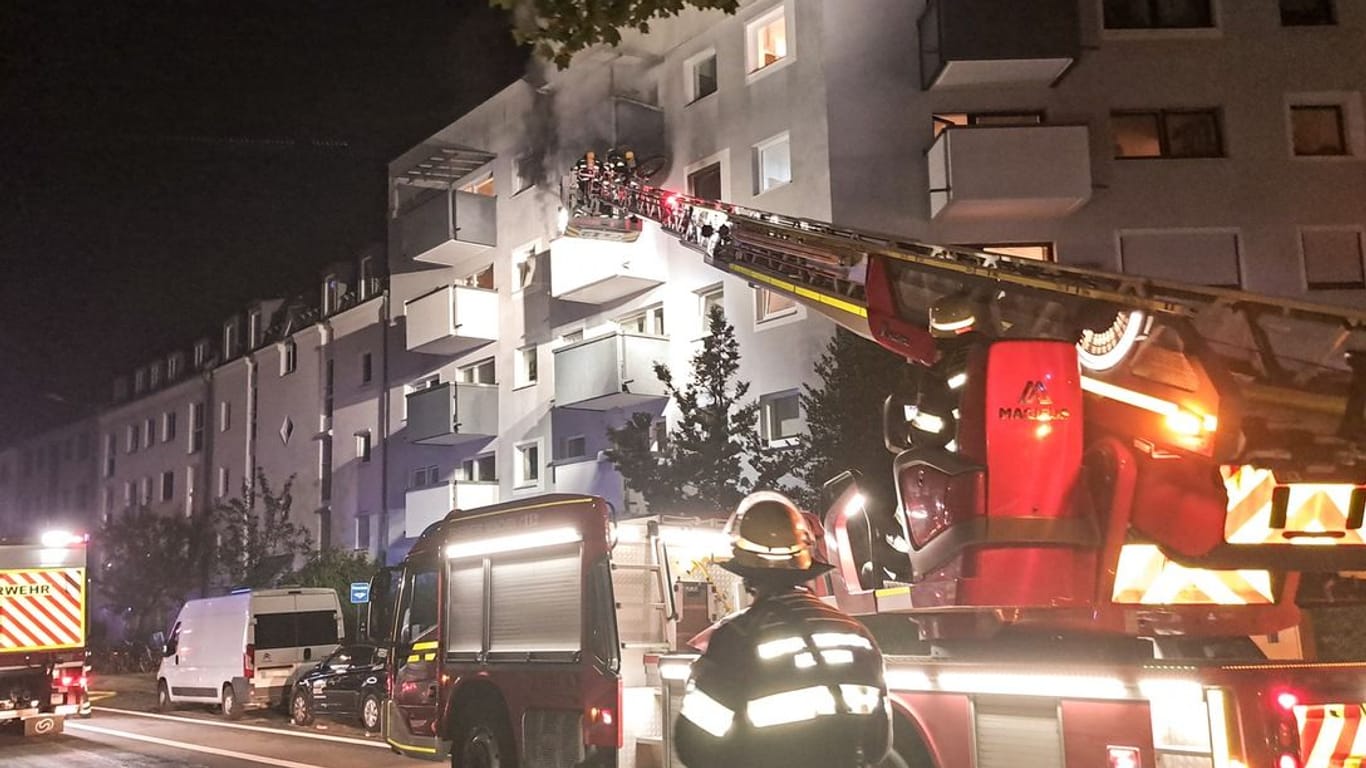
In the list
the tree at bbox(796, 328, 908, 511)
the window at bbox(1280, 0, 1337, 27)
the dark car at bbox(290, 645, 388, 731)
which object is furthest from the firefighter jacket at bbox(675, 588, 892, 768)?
the window at bbox(1280, 0, 1337, 27)

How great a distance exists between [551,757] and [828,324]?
11.7 m

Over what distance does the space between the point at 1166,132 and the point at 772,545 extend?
60.5 ft

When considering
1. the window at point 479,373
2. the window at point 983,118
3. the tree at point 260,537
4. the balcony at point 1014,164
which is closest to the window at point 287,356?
the tree at point 260,537

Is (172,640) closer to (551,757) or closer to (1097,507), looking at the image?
(551,757)

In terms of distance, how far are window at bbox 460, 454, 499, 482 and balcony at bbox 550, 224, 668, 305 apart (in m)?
5.41

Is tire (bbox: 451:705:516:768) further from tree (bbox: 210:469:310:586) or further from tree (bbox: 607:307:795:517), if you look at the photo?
tree (bbox: 210:469:310:586)

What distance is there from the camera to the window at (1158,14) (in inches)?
785

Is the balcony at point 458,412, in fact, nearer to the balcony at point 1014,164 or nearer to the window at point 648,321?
the window at point 648,321

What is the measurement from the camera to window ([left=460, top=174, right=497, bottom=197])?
28.8 meters

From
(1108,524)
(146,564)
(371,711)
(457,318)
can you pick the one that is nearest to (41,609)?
(371,711)

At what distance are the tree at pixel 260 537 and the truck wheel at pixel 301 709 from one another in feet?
49.8

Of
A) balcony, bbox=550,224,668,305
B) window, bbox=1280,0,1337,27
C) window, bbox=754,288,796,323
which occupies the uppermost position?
window, bbox=1280,0,1337,27

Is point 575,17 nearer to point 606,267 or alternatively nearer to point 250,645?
point 606,267

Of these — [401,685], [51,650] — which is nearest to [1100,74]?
[401,685]
